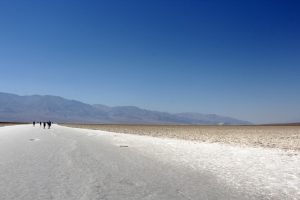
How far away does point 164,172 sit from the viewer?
1281 cm

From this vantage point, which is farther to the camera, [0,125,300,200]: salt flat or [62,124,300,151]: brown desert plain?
[62,124,300,151]: brown desert plain

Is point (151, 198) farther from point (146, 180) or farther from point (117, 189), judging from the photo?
point (146, 180)

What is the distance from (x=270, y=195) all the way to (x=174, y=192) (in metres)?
2.34

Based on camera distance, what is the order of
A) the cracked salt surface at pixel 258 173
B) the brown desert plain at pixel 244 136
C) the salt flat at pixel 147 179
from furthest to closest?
the brown desert plain at pixel 244 136 < the cracked salt surface at pixel 258 173 < the salt flat at pixel 147 179

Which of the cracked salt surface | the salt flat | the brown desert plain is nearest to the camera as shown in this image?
the salt flat

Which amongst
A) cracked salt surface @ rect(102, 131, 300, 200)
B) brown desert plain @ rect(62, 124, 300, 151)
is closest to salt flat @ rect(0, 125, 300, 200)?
cracked salt surface @ rect(102, 131, 300, 200)

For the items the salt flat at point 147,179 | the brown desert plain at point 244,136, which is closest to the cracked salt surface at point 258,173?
the salt flat at point 147,179

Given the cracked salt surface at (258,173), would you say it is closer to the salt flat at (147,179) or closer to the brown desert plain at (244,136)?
the salt flat at (147,179)

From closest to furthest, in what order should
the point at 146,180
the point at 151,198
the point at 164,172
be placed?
the point at 151,198, the point at 146,180, the point at 164,172

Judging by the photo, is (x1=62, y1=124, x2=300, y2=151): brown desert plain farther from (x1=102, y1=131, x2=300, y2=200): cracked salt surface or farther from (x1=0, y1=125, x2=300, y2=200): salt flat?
(x1=0, y1=125, x2=300, y2=200): salt flat

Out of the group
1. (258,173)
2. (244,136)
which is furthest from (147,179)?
(244,136)

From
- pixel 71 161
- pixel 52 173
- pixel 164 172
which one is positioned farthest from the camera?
pixel 71 161

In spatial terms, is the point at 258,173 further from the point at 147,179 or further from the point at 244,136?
the point at 244,136

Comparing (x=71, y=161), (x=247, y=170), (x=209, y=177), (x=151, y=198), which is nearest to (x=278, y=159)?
(x=247, y=170)
